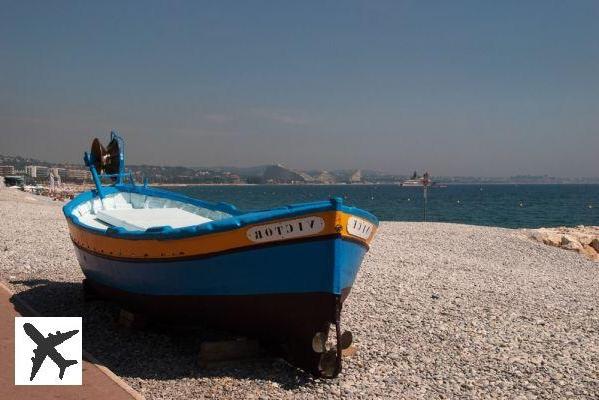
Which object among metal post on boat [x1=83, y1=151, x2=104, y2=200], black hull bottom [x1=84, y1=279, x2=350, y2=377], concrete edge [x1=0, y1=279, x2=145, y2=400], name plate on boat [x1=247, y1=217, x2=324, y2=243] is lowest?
concrete edge [x1=0, y1=279, x2=145, y2=400]

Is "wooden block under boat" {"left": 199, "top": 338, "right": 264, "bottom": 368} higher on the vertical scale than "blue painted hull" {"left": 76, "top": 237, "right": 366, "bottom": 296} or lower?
lower

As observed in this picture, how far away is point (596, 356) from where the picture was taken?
851 cm

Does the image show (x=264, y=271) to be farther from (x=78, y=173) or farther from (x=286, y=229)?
(x=78, y=173)

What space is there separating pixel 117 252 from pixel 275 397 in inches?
153

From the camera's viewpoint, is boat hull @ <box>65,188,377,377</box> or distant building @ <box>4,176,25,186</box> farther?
distant building @ <box>4,176,25,186</box>

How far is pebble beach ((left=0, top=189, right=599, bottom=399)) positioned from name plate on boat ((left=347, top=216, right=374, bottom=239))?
1989 mm

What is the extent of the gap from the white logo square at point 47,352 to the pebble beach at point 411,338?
0.63m

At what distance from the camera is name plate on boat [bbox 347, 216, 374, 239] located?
6988 mm

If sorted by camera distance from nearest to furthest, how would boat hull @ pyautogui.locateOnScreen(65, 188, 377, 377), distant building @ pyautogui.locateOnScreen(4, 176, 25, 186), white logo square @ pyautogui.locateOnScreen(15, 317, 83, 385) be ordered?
white logo square @ pyautogui.locateOnScreen(15, 317, 83, 385)
boat hull @ pyautogui.locateOnScreen(65, 188, 377, 377)
distant building @ pyautogui.locateOnScreen(4, 176, 25, 186)

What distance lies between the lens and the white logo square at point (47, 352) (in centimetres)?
634

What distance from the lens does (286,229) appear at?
270 inches

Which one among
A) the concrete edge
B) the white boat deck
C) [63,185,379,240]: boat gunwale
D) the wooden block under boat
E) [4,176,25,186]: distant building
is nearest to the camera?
the concrete edge

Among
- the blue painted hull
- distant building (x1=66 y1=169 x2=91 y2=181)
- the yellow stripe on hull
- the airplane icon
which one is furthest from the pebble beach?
distant building (x1=66 y1=169 x2=91 y2=181)

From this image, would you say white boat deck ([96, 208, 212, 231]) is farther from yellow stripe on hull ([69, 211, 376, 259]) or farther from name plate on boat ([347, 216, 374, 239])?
name plate on boat ([347, 216, 374, 239])
